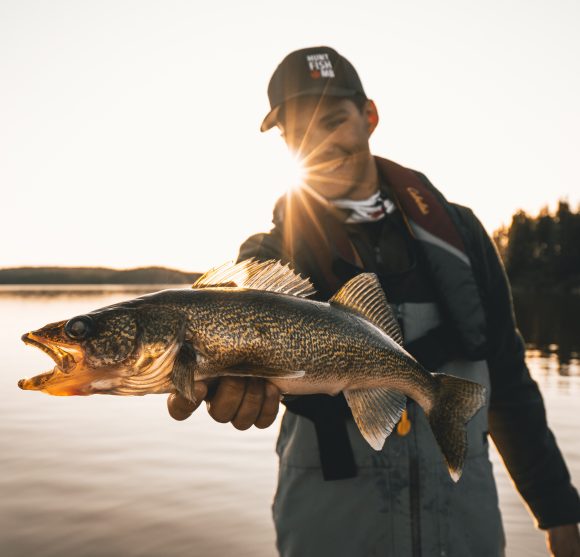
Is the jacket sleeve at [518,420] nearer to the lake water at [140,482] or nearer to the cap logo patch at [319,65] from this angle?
the cap logo patch at [319,65]

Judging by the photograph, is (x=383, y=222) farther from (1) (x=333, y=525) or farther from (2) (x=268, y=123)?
(1) (x=333, y=525)

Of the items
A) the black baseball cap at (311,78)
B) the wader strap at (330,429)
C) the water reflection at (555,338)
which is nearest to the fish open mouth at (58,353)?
the wader strap at (330,429)

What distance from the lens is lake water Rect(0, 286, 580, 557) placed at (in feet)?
24.5

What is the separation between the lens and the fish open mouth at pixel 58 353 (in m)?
2.60

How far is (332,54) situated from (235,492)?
700 cm

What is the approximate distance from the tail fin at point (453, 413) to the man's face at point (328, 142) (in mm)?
1591

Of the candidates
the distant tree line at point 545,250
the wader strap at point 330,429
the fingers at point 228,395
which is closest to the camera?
the fingers at point 228,395

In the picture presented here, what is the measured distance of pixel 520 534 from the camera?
25.2 feet

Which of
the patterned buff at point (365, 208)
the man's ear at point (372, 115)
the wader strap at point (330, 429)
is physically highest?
the man's ear at point (372, 115)

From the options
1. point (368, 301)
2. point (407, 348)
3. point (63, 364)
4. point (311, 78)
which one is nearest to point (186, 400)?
point (63, 364)

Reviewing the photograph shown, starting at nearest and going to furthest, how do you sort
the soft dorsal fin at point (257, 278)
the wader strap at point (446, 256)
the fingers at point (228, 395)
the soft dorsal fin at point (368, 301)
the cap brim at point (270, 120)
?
1. the fingers at point (228, 395)
2. the soft dorsal fin at point (257, 278)
3. the soft dorsal fin at point (368, 301)
4. the wader strap at point (446, 256)
5. the cap brim at point (270, 120)

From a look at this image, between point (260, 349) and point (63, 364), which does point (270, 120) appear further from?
point (63, 364)

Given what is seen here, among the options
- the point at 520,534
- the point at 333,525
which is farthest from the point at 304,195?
the point at 520,534

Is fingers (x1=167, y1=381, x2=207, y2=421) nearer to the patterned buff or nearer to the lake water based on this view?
the patterned buff
